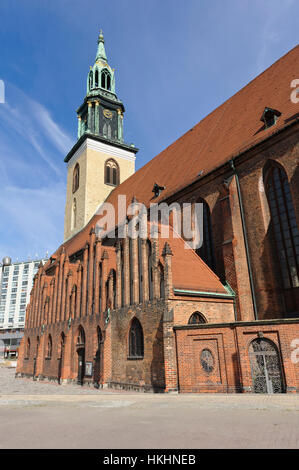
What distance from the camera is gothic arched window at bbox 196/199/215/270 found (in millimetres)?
17328

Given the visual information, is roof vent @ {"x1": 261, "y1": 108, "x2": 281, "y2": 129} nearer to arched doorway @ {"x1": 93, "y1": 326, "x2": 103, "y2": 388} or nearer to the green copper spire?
arched doorway @ {"x1": 93, "y1": 326, "x2": 103, "y2": 388}

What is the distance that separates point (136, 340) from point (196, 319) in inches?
110

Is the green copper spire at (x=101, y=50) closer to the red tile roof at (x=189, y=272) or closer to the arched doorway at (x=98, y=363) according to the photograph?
the red tile roof at (x=189, y=272)

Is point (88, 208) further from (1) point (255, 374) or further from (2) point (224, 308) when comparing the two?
(1) point (255, 374)

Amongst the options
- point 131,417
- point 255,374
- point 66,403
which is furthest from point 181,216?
point 131,417

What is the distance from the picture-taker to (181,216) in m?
19.0

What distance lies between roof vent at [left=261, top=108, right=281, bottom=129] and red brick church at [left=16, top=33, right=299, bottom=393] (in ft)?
0.19

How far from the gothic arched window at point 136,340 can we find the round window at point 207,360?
3.02m

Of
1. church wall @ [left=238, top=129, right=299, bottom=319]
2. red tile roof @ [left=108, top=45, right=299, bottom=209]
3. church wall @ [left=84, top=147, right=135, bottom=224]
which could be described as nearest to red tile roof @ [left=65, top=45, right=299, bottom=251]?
red tile roof @ [left=108, top=45, right=299, bottom=209]

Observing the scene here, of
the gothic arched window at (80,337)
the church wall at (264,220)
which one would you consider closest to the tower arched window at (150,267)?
the church wall at (264,220)

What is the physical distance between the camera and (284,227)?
1410 cm

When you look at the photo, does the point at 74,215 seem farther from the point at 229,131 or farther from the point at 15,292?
the point at 15,292

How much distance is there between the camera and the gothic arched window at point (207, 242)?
682 inches

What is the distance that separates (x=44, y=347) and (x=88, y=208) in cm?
1493
